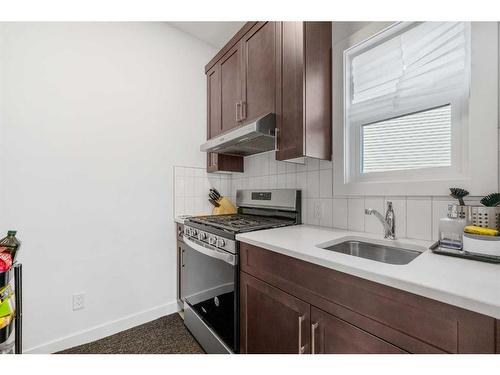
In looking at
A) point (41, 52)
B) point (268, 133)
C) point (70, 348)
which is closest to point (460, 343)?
point (268, 133)

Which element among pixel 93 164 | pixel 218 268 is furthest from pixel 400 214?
pixel 93 164

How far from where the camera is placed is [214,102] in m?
2.03

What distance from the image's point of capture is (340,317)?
0.78m

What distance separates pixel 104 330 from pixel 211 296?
0.95m

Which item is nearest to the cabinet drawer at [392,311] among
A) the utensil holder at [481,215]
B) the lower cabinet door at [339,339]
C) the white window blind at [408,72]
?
the lower cabinet door at [339,339]

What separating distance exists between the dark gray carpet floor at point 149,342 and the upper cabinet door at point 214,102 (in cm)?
167

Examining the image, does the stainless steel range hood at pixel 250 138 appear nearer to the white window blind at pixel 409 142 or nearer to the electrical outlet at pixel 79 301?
the white window blind at pixel 409 142

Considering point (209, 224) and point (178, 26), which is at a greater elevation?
point (178, 26)

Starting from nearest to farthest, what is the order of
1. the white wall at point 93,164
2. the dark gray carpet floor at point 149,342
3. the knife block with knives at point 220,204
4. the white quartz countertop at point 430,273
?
the white quartz countertop at point 430,273 < the white wall at point 93,164 < the dark gray carpet floor at point 149,342 < the knife block with knives at point 220,204

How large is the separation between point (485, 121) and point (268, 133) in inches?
39.4

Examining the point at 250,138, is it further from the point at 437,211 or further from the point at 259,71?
the point at 437,211

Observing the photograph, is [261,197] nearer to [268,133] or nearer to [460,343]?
[268,133]

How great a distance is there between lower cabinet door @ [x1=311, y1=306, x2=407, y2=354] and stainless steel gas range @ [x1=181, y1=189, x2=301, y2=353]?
0.49 m

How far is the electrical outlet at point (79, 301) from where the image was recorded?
5.12 ft
